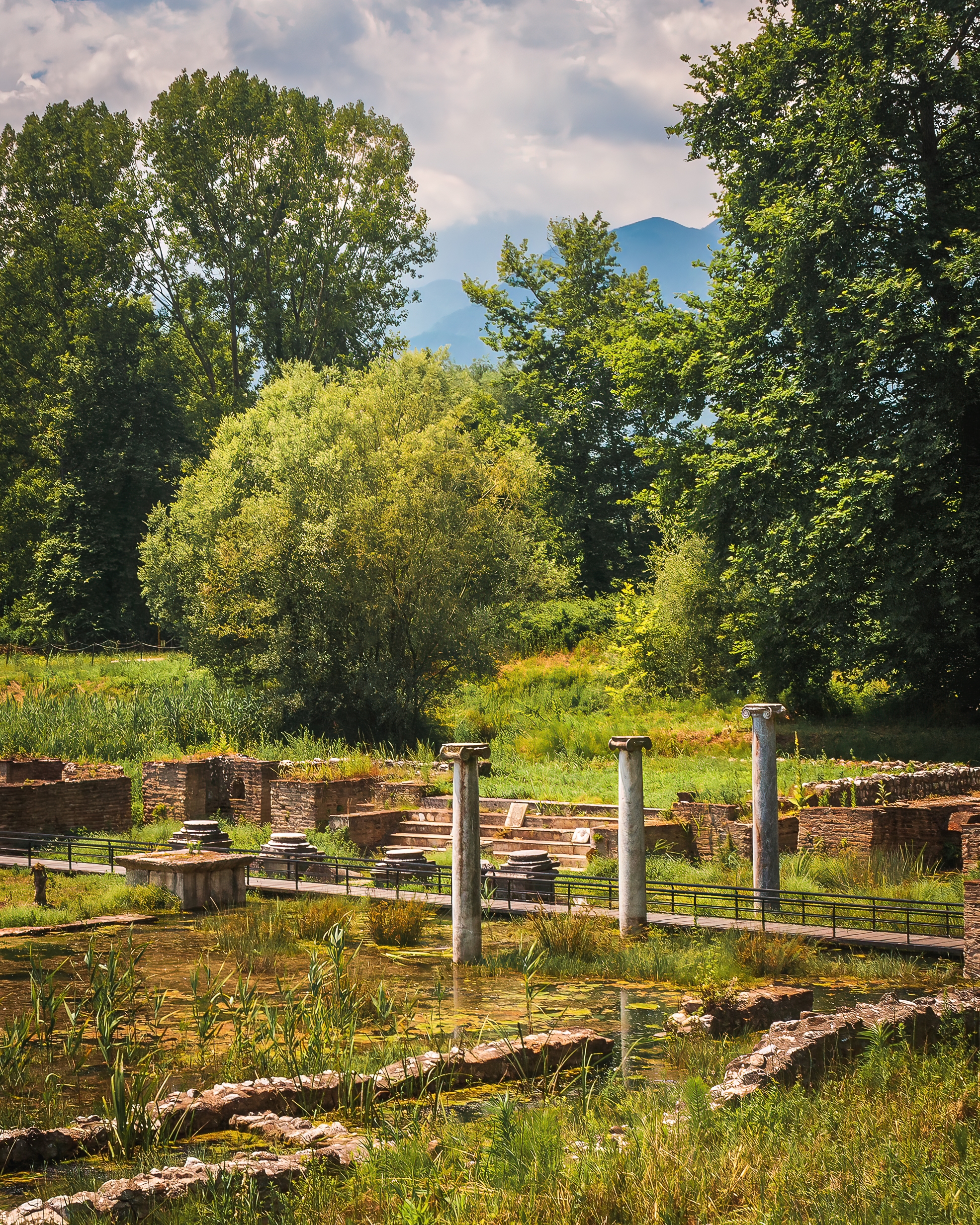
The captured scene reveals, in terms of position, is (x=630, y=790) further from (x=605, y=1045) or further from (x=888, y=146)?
(x=888, y=146)

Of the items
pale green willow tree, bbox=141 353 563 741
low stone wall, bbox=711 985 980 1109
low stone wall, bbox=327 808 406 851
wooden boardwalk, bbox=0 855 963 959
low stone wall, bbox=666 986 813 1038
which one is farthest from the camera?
pale green willow tree, bbox=141 353 563 741

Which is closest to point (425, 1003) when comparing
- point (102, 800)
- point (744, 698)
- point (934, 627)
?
point (102, 800)

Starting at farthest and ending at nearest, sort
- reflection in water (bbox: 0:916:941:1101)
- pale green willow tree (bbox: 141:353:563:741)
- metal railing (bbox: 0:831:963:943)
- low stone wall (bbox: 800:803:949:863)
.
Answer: pale green willow tree (bbox: 141:353:563:741), low stone wall (bbox: 800:803:949:863), metal railing (bbox: 0:831:963:943), reflection in water (bbox: 0:916:941:1101)

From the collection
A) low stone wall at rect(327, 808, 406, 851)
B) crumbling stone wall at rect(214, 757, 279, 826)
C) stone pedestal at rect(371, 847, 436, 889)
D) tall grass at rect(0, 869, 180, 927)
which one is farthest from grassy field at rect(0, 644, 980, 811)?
tall grass at rect(0, 869, 180, 927)

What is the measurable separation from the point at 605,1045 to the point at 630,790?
5.44m

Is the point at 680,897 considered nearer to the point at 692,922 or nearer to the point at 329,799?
the point at 692,922

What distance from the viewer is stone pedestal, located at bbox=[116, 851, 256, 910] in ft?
59.5

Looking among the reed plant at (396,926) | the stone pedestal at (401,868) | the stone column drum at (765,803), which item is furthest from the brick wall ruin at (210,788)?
the stone column drum at (765,803)

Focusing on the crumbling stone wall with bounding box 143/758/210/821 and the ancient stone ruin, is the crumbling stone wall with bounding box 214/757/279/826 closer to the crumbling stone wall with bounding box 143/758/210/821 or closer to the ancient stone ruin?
the crumbling stone wall with bounding box 143/758/210/821

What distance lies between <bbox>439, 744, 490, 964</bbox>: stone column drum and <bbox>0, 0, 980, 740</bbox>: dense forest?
47.3ft

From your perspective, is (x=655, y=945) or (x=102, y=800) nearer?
(x=655, y=945)

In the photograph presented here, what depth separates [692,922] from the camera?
50.6 ft

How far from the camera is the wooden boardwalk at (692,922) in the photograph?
1395 cm

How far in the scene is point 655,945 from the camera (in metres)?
14.2
